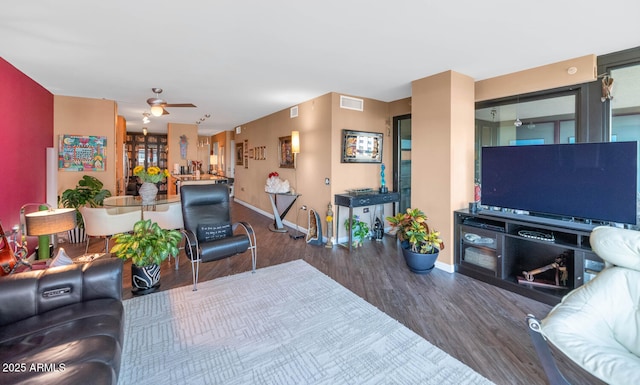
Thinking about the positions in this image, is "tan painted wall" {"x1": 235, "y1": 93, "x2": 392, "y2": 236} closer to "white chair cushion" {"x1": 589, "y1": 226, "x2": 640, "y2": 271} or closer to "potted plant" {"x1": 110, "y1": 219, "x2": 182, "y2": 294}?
"potted plant" {"x1": 110, "y1": 219, "x2": 182, "y2": 294}

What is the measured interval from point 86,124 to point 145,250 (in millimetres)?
3738

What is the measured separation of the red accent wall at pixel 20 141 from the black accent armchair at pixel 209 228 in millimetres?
1892

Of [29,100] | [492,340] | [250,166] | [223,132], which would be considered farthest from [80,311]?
[223,132]

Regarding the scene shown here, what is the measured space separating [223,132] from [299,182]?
20.9 feet

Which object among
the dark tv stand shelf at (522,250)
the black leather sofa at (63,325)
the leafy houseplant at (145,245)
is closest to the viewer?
the black leather sofa at (63,325)

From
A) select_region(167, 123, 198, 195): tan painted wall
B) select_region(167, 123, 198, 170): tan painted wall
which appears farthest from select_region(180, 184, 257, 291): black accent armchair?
select_region(167, 123, 198, 170): tan painted wall

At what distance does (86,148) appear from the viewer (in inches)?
196

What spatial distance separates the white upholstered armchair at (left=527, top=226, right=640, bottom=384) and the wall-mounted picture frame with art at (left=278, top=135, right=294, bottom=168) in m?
4.83

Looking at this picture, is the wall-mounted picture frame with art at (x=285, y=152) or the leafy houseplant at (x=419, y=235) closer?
the leafy houseplant at (x=419, y=235)

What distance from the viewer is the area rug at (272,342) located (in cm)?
178

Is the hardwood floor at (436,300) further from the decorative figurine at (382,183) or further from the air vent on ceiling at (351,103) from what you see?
the air vent on ceiling at (351,103)

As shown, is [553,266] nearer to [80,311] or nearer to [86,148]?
[80,311]

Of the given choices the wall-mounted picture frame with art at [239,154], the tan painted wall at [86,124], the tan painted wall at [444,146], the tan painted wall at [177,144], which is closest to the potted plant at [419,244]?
the tan painted wall at [444,146]

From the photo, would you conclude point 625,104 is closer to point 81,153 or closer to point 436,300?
point 436,300
